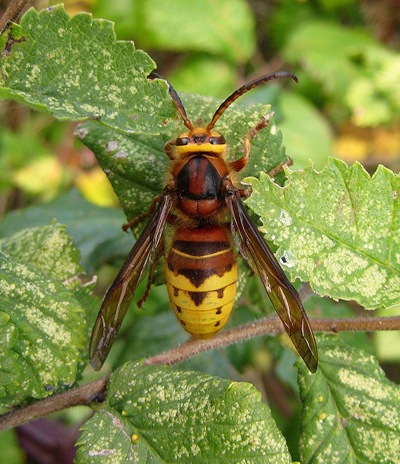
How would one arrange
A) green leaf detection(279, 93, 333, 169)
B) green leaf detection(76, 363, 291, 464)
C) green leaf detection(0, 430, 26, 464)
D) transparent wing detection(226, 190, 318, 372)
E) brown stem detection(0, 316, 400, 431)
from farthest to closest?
green leaf detection(279, 93, 333, 169) → green leaf detection(0, 430, 26, 464) → brown stem detection(0, 316, 400, 431) → transparent wing detection(226, 190, 318, 372) → green leaf detection(76, 363, 291, 464)

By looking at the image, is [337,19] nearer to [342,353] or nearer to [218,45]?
[218,45]

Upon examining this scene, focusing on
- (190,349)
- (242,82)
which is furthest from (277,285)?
(242,82)

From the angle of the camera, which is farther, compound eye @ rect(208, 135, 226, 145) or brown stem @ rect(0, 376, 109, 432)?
A: compound eye @ rect(208, 135, 226, 145)

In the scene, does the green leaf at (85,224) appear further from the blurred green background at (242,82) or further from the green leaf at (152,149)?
the blurred green background at (242,82)

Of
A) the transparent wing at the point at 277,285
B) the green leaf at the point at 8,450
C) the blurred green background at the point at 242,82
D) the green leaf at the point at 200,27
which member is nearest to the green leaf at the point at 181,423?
the transparent wing at the point at 277,285

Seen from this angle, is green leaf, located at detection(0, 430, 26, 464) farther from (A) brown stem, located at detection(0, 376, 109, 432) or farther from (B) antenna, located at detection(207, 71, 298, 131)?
(B) antenna, located at detection(207, 71, 298, 131)

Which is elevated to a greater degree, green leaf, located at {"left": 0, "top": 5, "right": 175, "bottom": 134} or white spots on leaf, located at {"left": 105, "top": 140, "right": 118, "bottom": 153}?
green leaf, located at {"left": 0, "top": 5, "right": 175, "bottom": 134}

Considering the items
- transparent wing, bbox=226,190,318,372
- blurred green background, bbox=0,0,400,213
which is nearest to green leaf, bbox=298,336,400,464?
transparent wing, bbox=226,190,318,372

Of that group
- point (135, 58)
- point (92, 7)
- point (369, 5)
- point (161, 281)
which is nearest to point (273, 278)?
point (161, 281)
